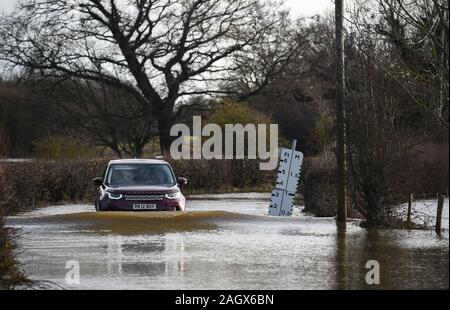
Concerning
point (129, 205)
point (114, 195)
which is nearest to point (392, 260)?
point (129, 205)

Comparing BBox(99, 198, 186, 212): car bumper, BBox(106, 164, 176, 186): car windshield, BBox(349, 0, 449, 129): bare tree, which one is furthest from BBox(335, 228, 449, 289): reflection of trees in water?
BBox(106, 164, 176, 186): car windshield

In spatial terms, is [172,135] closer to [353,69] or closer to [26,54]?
[26,54]

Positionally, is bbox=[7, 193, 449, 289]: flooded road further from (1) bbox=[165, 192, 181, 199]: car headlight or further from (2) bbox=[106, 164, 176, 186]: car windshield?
(2) bbox=[106, 164, 176, 186]: car windshield

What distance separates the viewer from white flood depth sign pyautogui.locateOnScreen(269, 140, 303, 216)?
28781 millimetres

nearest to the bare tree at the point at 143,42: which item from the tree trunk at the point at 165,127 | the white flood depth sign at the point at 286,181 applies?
the tree trunk at the point at 165,127

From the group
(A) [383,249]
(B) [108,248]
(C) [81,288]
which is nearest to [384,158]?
(A) [383,249]

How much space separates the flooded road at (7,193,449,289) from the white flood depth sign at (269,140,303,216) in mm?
4888

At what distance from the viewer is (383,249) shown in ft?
54.6

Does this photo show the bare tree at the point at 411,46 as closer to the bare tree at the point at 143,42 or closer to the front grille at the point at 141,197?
the front grille at the point at 141,197

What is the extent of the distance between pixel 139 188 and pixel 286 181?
21.9 feet

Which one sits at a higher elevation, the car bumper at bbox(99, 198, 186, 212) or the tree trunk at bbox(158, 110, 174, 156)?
the tree trunk at bbox(158, 110, 174, 156)

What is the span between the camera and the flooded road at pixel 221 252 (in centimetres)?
1294

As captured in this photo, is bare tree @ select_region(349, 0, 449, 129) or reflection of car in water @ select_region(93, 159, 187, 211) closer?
bare tree @ select_region(349, 0, 449, 129)

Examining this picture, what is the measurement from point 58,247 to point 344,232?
5.99 metres
